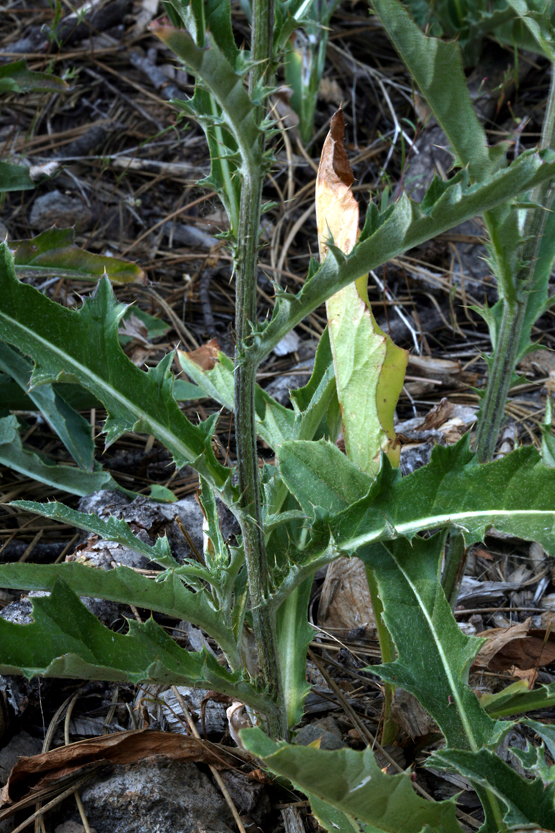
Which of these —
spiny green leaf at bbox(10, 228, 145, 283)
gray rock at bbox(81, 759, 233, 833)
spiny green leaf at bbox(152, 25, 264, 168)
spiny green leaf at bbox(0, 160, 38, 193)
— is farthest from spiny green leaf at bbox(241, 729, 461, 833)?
spiny green leaf at bbox(0, 160, 38, 193)

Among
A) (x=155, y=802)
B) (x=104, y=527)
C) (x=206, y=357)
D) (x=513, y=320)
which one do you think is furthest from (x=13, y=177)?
(x=155, y=802)

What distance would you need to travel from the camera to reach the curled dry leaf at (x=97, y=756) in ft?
4.29

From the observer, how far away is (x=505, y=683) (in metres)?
1.69

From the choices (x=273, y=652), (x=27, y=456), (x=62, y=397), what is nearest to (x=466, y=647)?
(x=273, y=652)

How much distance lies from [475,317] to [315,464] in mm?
1968

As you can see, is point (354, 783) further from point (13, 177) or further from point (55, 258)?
point (13, 177)

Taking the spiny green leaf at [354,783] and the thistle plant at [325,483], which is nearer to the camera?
the spiny green leaf at [354,783]

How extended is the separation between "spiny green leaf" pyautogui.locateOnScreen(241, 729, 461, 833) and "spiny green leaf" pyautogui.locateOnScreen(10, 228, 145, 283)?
1.76 meters

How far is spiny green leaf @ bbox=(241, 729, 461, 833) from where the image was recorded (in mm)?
881

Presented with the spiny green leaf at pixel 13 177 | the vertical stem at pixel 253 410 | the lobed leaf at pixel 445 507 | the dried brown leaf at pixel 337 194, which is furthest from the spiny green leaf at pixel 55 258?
the lobed leaf at pixel 445 507

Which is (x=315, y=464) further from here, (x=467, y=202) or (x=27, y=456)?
(x=27, y=456)

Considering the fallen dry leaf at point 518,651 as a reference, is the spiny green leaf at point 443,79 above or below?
above

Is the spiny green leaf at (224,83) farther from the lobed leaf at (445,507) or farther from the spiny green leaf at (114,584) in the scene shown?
the spiny green leaf at (114,584)

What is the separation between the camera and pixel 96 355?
1.39m
